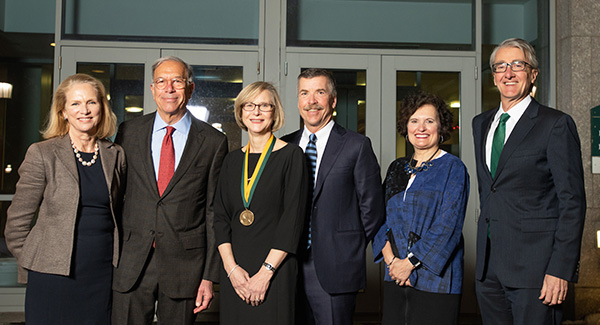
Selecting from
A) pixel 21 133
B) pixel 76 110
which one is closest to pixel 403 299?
pixel 76 110

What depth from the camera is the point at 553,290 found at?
241 cm

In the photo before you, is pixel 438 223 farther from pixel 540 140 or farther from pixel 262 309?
pixel 262 309

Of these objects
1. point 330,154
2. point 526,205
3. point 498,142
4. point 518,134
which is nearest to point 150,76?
point 330,154

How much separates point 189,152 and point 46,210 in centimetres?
75

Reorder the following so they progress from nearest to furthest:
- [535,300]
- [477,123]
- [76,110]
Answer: [535,300], [76,110], [477,123]

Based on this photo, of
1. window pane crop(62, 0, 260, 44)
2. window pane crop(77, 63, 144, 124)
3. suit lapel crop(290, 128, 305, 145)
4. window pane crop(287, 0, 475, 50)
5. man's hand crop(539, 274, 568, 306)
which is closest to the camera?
man's hand crop(539, 274, 568, 306)

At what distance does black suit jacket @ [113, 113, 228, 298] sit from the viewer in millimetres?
2729

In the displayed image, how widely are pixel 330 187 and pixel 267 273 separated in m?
0.59

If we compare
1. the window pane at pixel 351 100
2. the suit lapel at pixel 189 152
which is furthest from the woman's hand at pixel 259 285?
the window pane at pixel 351 100

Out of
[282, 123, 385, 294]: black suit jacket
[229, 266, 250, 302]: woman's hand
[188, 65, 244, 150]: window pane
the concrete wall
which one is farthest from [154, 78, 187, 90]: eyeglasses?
the concrete wall

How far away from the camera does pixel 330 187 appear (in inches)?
111

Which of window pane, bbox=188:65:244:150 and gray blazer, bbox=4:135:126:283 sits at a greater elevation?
window pane, bbox=188:65:244:150

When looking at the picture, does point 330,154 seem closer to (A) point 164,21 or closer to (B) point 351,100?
(B) point 351,100

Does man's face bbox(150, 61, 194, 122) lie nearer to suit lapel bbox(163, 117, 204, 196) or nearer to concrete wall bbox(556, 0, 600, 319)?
suit lapel bbox(163, 117, 204, 196)
